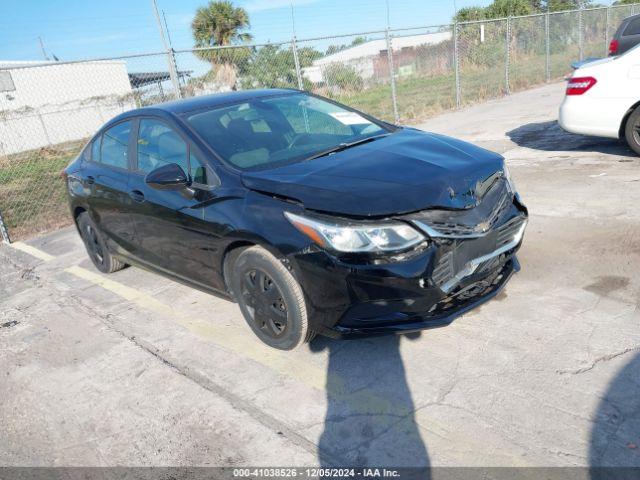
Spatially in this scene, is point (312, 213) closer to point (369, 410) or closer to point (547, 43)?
point (369, 410)

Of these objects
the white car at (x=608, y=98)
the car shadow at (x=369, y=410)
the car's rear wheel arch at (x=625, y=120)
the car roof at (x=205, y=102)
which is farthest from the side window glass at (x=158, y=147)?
the car's rear wheel arch at (x=625, y=120)

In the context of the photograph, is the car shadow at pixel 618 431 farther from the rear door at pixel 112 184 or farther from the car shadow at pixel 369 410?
the rear door at pixel 112 184

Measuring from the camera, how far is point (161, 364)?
11.6ft

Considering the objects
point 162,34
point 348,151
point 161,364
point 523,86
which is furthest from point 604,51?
point 161,364

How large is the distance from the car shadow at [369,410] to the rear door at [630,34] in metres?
10.7

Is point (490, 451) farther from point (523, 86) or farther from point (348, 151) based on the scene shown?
point (523, 86)

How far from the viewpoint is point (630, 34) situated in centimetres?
1094

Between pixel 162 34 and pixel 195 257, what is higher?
pixel 162 34

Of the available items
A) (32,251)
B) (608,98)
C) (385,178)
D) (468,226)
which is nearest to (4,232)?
(32,251)

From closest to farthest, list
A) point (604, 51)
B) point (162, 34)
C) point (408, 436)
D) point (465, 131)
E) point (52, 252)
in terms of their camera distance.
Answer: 1. point (408, 436)
2. point (52, 252)
3. point (162, 34)
4. point (465, 131)
5. point (604, 51)

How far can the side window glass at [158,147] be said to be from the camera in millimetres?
3645

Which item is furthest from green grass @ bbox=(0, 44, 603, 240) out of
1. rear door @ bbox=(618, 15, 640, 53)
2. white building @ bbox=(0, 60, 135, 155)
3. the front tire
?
the front tire

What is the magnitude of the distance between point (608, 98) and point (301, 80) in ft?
21.7

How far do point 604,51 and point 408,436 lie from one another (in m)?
21.5
